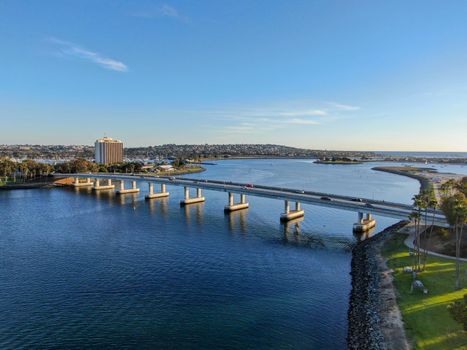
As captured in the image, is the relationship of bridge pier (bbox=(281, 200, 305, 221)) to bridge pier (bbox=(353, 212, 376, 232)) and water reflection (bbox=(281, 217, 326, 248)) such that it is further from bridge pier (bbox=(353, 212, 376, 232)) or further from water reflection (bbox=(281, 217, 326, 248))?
bridge pier (bbox=(353, 212, 376, 232))

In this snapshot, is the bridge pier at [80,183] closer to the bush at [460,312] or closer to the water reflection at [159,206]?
the water reflection at [159,206]

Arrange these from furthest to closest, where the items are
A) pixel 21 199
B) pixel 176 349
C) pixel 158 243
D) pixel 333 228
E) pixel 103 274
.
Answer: pixel 21 199, pixel 333 228, pixel 158 243, pixel 103 274, pixel 176 349

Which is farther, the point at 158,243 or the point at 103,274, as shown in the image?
the point at 158,243

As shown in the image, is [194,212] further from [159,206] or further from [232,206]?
[159,206]

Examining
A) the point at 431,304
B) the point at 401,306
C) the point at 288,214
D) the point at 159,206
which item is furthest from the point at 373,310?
the point at 159,206

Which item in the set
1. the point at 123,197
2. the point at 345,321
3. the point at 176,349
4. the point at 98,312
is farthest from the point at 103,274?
the point at 123,197

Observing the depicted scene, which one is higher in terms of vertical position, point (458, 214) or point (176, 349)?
point (458, 214)

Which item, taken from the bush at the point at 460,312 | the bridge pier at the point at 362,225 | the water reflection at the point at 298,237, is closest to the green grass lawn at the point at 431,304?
the bush at the point at 460,312

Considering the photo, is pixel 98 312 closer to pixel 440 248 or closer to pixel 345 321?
pixel 345 321
